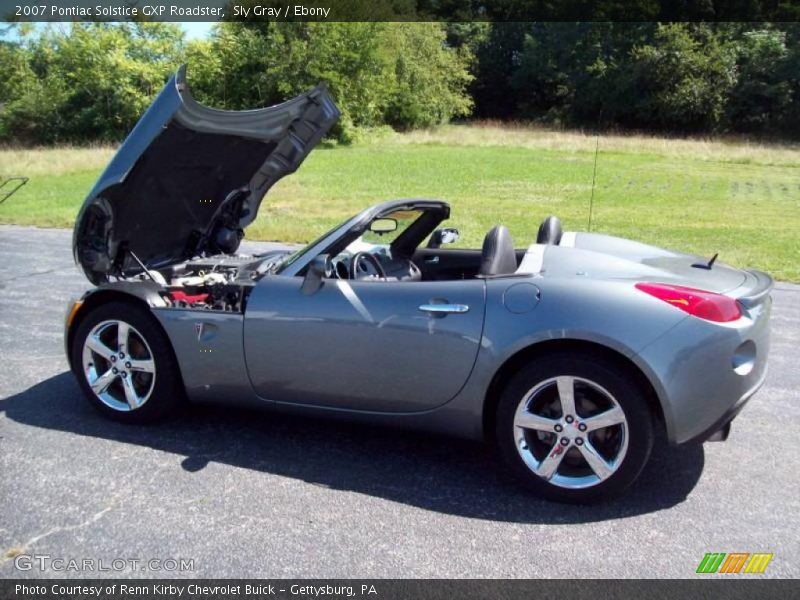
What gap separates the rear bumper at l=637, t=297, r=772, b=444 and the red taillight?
39mm

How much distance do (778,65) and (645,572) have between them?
5254cm

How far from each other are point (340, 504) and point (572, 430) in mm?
1117

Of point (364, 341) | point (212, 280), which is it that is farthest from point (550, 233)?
point (212, 280)

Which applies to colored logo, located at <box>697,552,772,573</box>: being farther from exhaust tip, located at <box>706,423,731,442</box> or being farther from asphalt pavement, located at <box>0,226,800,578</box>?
exhaust tip, located at <box>706,423,731,442</box>

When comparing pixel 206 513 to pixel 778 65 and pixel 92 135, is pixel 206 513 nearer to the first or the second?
pixel 92 135

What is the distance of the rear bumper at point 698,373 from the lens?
3232mm

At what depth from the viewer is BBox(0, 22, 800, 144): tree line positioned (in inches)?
1686

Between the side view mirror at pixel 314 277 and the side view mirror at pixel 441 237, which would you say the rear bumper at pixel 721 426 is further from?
the side view mirror at pixel 441 237

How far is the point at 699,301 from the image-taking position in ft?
10.9

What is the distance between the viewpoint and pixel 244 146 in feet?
16.6

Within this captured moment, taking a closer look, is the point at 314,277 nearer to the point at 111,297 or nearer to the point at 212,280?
the point at 212,280

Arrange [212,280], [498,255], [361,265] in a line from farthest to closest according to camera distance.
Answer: [212,280] → [361,265] → [498,255]

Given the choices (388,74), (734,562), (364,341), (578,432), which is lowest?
(734,562)

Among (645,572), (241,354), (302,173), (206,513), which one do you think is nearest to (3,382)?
(241,354)
